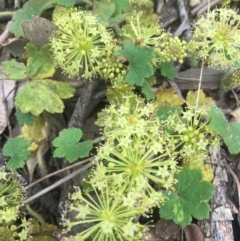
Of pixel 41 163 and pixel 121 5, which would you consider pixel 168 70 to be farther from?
pixel 41 163

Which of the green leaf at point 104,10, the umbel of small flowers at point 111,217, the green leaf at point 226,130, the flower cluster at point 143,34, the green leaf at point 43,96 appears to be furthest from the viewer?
the green leaf at point 104,10

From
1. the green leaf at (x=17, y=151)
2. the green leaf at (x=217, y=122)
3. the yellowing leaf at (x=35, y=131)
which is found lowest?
the green leaf at (x=17, y=151)

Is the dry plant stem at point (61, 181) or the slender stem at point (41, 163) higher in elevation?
the slender stem at point (41, 163)

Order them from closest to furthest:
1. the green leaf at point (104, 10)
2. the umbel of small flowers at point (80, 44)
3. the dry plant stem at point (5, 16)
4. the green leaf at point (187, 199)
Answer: the green leaf at point (187, 199)
the umbel of small flowers at point (80, 44)
the green leaf at point (104, 10)
the dry plant stem at point (5, 16)

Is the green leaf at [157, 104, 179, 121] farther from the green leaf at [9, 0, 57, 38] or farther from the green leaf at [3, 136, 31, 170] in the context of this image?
the green leaf at [9, 0, 57, 38]

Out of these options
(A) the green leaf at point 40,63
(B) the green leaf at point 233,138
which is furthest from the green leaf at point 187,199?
(A) the green leaf at point 40,63

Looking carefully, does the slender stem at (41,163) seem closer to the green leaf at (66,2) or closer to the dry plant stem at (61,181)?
the dry plant stem at (61,181)

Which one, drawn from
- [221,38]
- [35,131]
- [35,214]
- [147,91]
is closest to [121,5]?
[147,91]

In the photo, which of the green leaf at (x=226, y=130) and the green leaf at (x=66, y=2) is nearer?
the green leaf at (x=226, y=130)
